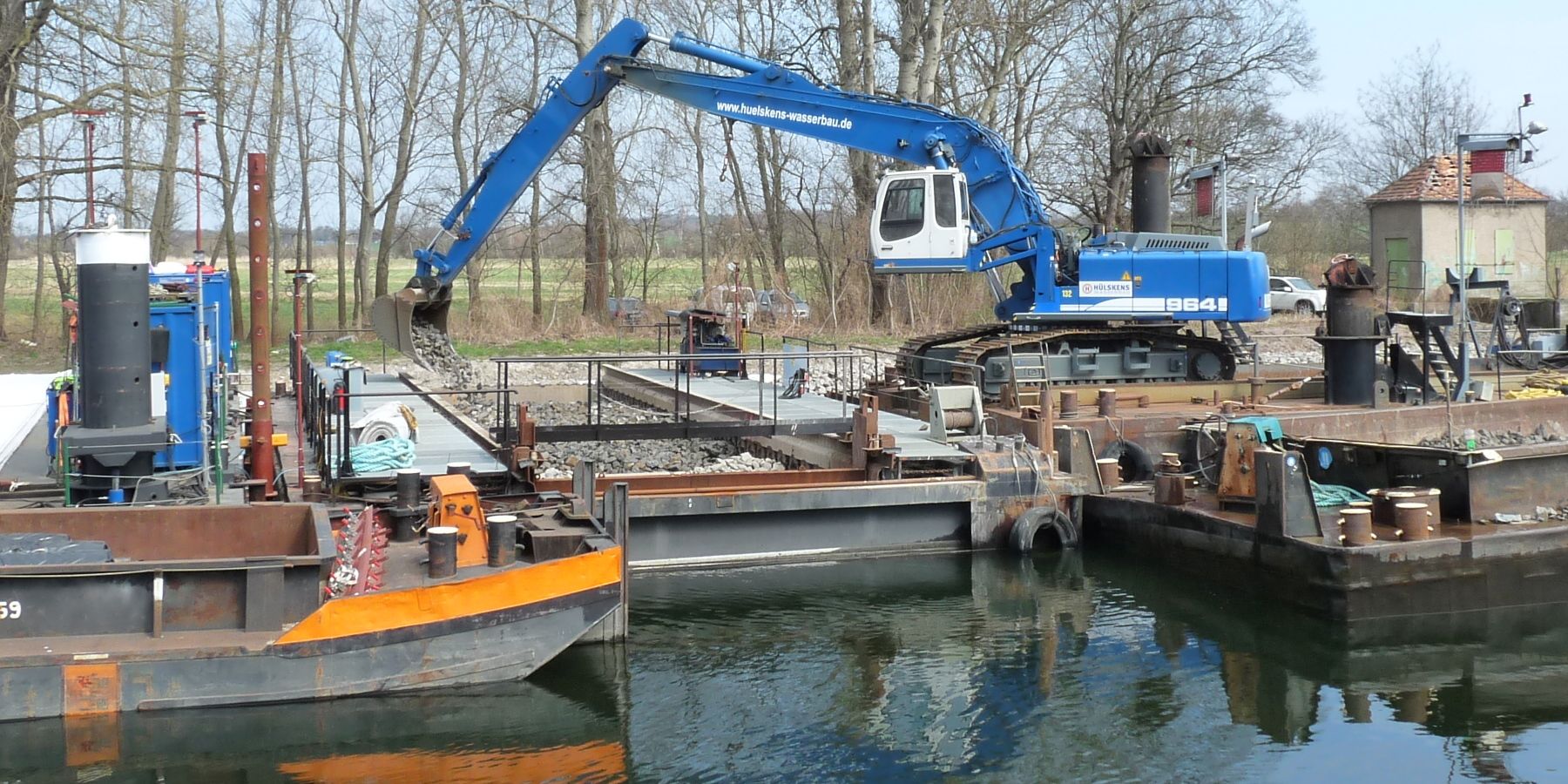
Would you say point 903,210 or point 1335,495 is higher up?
point 903,210

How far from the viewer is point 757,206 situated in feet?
143

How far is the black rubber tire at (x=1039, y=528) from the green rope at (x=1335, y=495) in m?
2.56

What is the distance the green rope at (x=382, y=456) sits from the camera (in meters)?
13.5

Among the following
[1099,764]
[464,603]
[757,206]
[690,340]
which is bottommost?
[1099,764]

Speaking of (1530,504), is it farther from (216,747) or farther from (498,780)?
(216,747)

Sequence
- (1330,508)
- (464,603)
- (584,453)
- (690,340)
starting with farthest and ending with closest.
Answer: (690,340)
(584,453)
(1330,508)
(464,603)

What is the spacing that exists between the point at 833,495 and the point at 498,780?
21.3 feet

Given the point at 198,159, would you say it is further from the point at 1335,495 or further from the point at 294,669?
the point at 1335,495

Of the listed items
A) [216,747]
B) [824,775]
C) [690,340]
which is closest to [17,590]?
[216,747]

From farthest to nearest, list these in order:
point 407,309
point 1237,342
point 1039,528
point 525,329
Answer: point 525,329
point 1237,342
point 407,309
point 1039,528

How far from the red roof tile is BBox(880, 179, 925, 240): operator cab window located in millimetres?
27249

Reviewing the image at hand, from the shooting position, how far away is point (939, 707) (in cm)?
1055

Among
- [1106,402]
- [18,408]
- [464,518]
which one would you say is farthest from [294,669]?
[1106,402]

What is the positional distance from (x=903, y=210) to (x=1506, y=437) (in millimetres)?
8000
